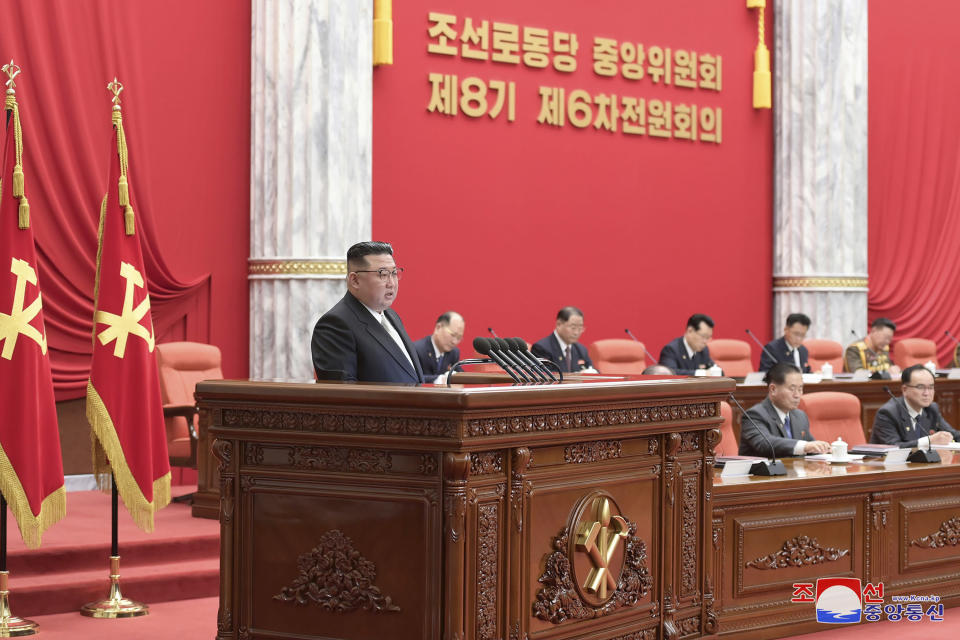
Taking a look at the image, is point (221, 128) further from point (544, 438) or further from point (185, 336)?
point (544, 438)

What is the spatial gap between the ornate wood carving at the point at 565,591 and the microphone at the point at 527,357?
0.42 m

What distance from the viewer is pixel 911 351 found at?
9.99 metres

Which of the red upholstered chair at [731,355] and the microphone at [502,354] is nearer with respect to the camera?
the microphone at [502,354]

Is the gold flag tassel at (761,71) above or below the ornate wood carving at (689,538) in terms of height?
above

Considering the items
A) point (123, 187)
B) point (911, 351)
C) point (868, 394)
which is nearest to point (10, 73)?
point (123, 187)

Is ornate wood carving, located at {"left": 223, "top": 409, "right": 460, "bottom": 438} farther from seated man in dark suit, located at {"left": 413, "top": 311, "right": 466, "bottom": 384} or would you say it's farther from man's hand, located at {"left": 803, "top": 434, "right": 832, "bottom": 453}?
seated man in dark suit, located at {"left": 413, "top": 311, "right": 466, "bottom": 384}

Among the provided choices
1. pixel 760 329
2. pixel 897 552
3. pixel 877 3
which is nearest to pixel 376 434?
pixel 897 552

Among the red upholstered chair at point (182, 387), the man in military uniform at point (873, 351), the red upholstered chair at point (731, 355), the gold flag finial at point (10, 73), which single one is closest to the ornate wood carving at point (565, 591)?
the gold flag finial at point (10, 73)

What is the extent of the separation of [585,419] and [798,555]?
1468 millimetres

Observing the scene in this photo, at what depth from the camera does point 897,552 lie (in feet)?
14.7

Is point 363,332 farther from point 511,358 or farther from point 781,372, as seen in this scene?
point 781,372

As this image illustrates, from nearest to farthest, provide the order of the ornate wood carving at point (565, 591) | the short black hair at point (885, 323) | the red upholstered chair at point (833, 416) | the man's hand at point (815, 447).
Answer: the ornate wood carving at point (565, 591)
the man's hand at point (815, 447)
the red upholstered chair at point (833, 416)
the short black hair at point (885, 323)

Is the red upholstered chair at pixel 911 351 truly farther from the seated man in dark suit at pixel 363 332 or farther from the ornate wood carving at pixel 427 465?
the ornate wood carving at pixel 427 465

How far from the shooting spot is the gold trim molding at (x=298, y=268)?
23.5 ft
